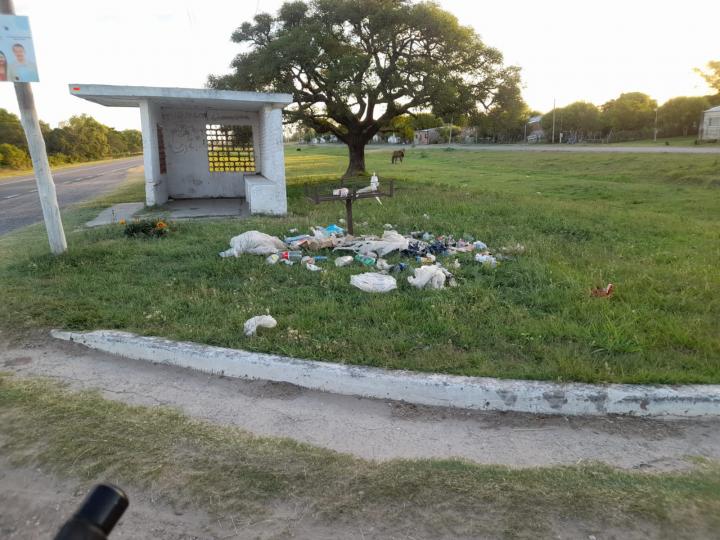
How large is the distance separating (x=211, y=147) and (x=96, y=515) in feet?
48.7

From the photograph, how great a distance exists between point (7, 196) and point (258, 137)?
9.29 metres

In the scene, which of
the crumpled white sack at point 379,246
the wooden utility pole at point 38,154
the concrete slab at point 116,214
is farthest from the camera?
the concrete slab at point 116,214

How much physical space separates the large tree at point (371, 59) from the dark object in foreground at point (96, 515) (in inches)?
629

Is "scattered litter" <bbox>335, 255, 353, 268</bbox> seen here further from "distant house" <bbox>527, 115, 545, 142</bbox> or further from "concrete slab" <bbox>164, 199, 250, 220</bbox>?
"distant house" <bbox>527, 115, 545, 142</bbox>

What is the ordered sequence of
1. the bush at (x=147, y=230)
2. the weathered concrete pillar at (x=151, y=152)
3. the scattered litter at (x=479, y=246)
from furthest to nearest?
the weathered concrete pillar at (x=151, y=152)
the bush at (x=147, y=230)
the scattered litter at (x=479, y=246)

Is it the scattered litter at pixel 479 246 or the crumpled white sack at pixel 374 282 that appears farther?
the scattered litter at pixel 479 246

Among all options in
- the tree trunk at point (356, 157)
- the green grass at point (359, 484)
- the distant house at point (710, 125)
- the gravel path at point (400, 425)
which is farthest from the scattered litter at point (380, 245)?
the distant house at point (710, 125)

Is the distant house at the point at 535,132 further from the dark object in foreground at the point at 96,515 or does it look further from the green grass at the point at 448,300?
the dark object in foreground at the point at 96,515

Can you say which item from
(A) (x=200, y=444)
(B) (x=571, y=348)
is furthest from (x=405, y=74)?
(A) (x=200, y=444)

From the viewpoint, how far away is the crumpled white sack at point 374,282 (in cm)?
516

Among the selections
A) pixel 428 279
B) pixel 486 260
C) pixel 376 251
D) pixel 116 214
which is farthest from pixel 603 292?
pixel 116 214

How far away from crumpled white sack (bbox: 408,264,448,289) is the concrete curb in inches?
72.1

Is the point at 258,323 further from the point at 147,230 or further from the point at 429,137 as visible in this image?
the point at 429,137

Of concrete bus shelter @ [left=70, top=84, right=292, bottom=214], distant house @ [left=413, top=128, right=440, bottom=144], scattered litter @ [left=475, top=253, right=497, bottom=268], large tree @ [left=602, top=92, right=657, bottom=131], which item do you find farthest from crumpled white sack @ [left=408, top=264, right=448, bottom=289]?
distant house @ [left=413, top=128, right=440, bottom=144]
